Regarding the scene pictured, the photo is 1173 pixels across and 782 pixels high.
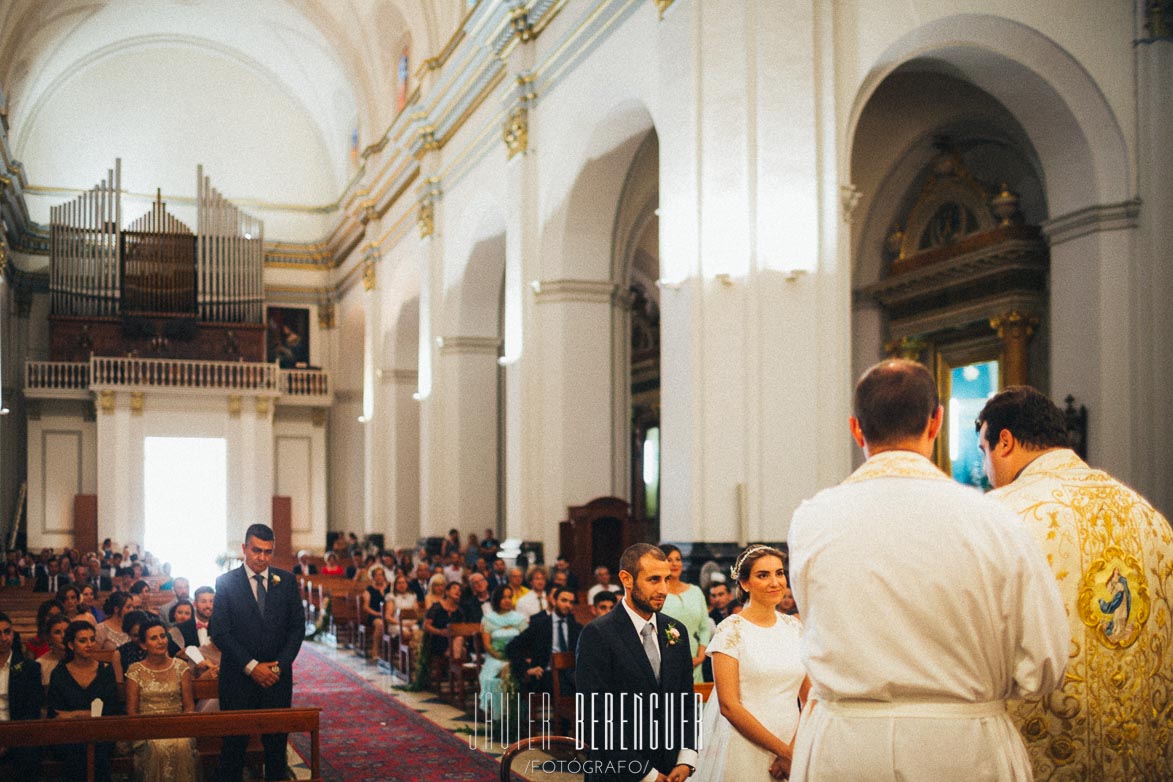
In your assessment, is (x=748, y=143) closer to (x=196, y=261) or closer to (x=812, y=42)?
(x=812, y=42)

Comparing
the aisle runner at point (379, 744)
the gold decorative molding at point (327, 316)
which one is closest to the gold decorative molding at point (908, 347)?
the aisle runner at point (379, 744)

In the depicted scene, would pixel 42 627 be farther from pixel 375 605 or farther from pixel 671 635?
pixel 375 605

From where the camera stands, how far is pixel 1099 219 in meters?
11.8

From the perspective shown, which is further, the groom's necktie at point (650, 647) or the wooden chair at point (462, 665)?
the wooden chair at point (462, 665)

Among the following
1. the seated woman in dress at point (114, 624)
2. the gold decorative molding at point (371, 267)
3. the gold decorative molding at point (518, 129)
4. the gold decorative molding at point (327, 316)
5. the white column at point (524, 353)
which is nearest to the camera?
the seated woman in dress at point (114, 624)

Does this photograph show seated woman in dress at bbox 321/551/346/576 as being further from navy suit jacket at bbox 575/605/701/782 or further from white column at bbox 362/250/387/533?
navy suit jacket at bbox 575/605/701/782

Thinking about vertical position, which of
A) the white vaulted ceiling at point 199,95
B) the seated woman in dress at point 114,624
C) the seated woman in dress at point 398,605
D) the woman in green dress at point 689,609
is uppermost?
the white vaulted ceiling at point 199,95

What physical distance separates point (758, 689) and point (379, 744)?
5.67 metres

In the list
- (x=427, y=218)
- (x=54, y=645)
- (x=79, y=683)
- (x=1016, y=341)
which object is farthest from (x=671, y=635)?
(x=427, y=218)

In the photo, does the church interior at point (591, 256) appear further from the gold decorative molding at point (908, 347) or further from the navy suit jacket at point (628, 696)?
the navy suit jacket at point (628, 696)

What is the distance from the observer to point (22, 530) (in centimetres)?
2800

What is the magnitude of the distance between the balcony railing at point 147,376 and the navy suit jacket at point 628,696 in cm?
2519

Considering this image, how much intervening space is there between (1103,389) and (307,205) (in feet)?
81.3

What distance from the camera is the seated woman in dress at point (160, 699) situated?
7.16m
